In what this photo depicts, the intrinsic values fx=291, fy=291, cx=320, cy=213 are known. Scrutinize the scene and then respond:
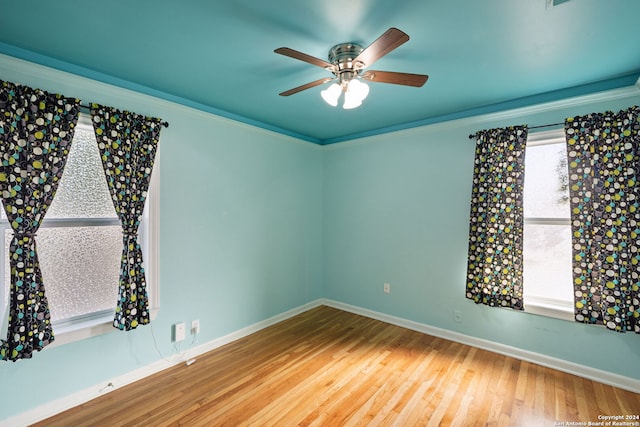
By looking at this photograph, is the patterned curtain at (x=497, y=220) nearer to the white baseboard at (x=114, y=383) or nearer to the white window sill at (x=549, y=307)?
the white window sill at (x=549, y=307)

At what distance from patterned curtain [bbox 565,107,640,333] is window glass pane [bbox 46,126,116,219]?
386cm

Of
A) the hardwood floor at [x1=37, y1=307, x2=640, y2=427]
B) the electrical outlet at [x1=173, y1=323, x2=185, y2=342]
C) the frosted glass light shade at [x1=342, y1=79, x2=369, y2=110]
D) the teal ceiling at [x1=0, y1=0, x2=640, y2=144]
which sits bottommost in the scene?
the hardwood floor at [x1=37, y1=307, x2=640, y2=427]

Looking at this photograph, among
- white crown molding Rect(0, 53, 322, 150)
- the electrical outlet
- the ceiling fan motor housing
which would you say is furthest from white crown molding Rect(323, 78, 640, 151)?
the electrical outlet

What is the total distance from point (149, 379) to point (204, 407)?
68 cm

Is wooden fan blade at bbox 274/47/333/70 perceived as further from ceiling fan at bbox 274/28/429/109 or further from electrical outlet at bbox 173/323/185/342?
electrical outlet at bbox 173/323/185/342

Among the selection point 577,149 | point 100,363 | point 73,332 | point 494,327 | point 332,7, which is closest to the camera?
point 332,7

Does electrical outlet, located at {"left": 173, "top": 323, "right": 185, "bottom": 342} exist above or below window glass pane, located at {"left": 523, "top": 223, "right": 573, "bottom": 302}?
below

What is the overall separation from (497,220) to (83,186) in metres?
3.56

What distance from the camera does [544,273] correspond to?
2.72 m

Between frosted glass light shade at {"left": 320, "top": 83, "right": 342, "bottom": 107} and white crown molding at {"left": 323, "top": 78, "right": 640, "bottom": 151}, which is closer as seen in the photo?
frosted glass light shade at {"left": 320, "top": 83, "right": 342, "bottom": 107}

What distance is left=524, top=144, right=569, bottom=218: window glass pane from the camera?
2.62 metres

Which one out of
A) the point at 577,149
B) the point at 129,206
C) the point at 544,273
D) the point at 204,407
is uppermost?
the point at 577,149

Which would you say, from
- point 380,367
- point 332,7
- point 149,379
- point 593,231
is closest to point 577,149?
point 593,231

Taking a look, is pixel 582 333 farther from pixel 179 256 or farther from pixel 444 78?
pixel 179 256
